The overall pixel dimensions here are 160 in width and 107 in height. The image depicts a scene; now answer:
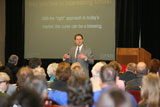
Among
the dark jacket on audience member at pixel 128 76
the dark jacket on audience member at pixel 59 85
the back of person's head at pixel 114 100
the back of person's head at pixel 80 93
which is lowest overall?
the dark jacket on audience member at pixel 128 76

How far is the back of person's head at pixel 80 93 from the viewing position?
211cm

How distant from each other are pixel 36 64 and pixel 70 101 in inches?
133

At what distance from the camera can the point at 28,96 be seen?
139 centimetres

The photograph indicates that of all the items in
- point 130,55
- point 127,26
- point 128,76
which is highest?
point 127,26

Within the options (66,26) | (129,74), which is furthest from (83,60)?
(66,26)

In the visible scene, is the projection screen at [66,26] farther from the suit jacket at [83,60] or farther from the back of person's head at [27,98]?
the back of person's head at [27,98]

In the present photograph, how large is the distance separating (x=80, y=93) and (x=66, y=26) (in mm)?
6975

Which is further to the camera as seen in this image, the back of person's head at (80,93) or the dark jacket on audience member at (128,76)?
the dark jacket on audience member at (128,76)

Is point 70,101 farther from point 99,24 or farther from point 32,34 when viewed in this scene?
point 32,34

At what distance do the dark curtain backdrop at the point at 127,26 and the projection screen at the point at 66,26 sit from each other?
32cm

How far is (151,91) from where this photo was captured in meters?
2.61

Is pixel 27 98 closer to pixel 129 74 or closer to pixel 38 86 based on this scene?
pixel 38 86

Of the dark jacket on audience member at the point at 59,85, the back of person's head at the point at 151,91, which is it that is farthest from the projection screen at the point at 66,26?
the back of person's head at the point at 151,91

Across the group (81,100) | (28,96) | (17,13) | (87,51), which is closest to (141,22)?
(87,51)
